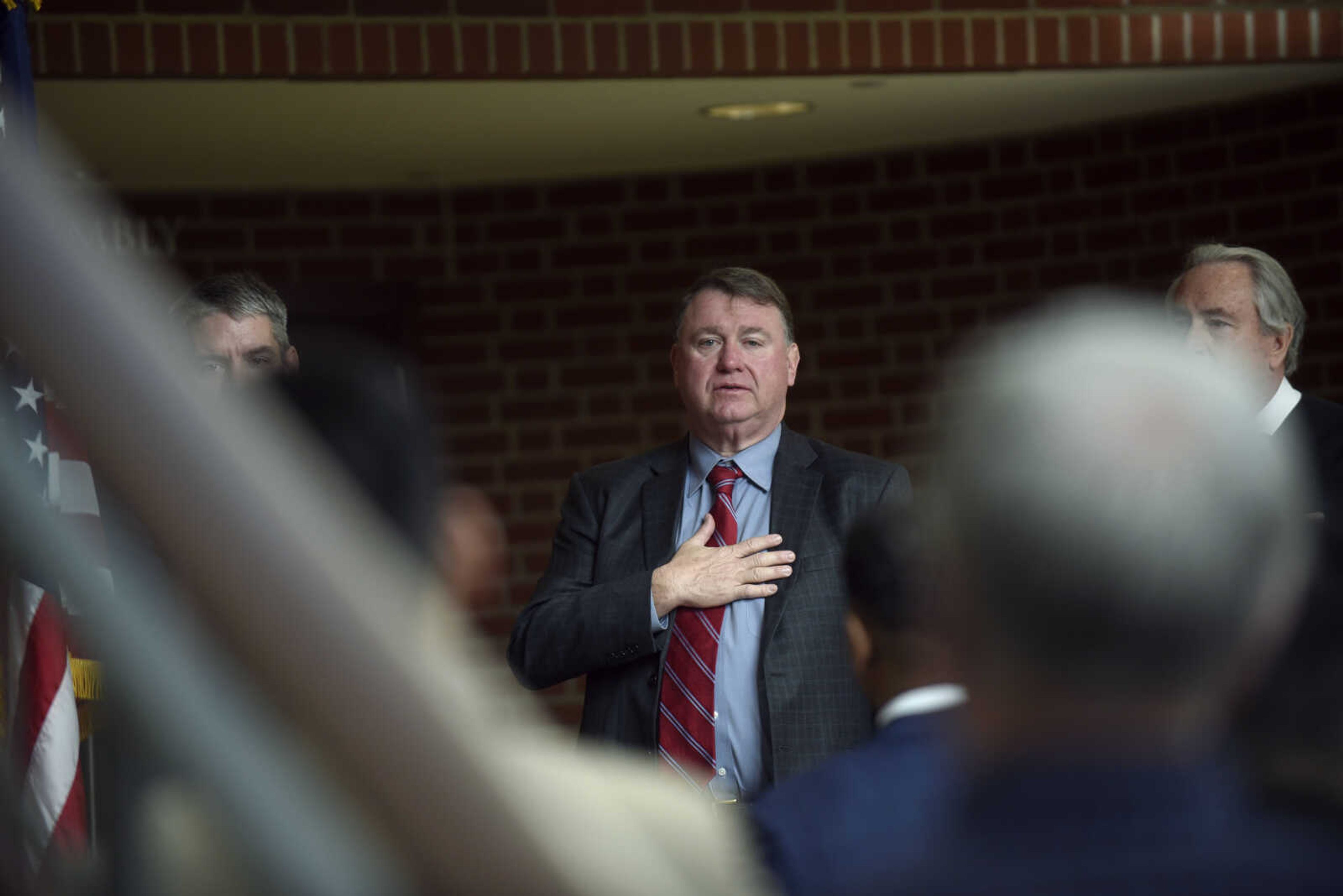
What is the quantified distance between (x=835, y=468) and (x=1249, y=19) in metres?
2.44

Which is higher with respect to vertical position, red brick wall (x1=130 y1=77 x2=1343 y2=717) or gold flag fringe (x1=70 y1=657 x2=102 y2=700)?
red brick wall (x1=130 y1=77 x2=1343 y2=717)

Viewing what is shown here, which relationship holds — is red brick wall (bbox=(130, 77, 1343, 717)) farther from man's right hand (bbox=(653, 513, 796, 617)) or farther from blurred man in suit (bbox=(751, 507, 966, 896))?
blurred man in suit (bbox=(751, 507, 966, 896))

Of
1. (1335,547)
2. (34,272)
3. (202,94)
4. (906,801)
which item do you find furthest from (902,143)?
(34,272)

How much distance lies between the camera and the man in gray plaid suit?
2941mm

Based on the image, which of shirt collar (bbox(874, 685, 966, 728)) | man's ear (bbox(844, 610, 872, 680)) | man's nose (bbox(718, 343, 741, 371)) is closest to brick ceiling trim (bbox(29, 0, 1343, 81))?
man's nose (bbox(718, 343, 741, 371))

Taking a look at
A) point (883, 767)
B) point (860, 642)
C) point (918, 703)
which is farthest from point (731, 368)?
point (883, 767)

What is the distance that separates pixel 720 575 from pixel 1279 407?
44.7 inches

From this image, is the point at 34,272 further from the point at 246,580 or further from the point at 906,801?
the point at 906,801

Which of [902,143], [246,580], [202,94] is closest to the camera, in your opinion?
[246,580]

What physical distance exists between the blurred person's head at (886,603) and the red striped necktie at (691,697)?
0.98m

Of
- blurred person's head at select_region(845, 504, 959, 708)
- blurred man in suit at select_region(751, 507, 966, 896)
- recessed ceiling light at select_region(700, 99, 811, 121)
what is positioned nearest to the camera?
blurred man in suit at select_region(751, 507, 966, 896)

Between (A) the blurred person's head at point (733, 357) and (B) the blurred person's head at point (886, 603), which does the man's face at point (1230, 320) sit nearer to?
(A) the blurred person's head at point (733, 357)

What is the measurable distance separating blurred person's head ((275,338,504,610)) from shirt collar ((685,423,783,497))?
2.10 m

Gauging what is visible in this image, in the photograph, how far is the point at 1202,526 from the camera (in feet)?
3.02
